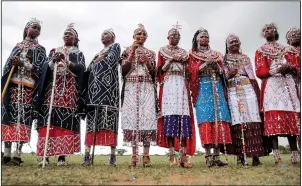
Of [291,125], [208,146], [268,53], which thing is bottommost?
[208,146]

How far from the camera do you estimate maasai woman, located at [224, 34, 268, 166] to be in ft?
24.1

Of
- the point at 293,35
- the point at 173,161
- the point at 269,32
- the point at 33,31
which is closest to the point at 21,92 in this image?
the point at 33,31

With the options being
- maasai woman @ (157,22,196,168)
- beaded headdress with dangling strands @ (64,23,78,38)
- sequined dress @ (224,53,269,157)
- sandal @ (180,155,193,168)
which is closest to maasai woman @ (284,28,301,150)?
sequined dress @ (224,53,269,157)

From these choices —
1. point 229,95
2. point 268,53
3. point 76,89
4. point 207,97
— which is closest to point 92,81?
point 76,89

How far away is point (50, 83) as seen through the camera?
24.6 ft

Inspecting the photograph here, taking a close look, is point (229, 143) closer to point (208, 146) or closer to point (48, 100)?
point (208, 146)

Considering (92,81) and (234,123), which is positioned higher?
(92,81)

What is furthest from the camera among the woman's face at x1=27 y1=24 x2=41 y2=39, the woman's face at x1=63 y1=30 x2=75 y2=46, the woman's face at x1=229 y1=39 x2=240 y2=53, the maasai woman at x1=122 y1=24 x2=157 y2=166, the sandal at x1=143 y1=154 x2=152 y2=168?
the woman's face at x1=229 y1=39 x2=240 y2=53

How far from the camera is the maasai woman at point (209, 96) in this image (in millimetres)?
7121

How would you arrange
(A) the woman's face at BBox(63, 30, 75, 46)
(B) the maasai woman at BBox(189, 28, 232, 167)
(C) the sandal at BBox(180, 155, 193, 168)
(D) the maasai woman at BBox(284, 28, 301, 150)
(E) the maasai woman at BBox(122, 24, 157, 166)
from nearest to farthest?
1. (C) the sandal at BBox(180, 155, 193, 168)
2. (B) the maasai woman at BBox(189, 28, 232, 167)
3. (E) the maasai woman at BBox(122, 24, 157, 166)
4. (D) the maasai woman at BBox(284, 28, 301, 150)
5. (A) the woman's face at BBox(63, 30, 75, 46)

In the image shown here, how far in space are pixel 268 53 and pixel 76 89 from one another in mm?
4284

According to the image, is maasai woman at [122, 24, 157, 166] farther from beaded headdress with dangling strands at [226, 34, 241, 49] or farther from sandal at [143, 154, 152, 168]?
beaded headdress with dangling strands at [226, 34, 241, 49]

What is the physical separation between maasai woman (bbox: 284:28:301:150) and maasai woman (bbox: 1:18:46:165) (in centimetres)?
539

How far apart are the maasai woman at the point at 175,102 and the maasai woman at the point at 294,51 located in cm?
222
